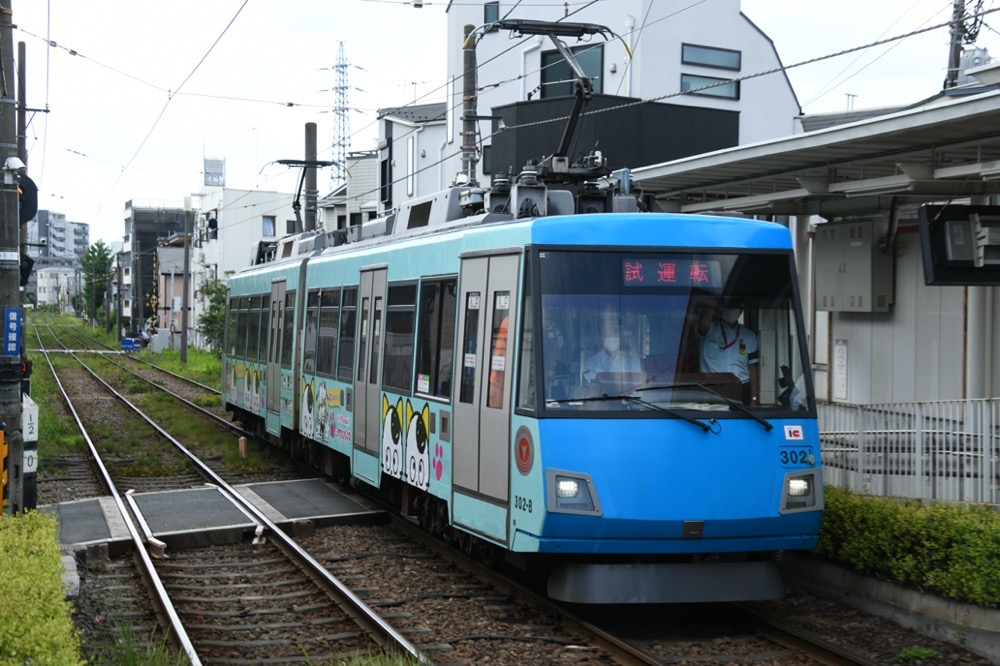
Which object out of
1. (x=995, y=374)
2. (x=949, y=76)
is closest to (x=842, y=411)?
(x=995, y=374)

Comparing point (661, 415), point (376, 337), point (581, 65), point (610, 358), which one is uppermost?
point (581, 65)

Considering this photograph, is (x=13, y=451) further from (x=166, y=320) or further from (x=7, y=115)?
(x=166, y=320)

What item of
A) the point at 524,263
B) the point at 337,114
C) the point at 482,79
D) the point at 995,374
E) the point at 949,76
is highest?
the point at 337,114

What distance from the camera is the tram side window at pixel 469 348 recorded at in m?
9.50

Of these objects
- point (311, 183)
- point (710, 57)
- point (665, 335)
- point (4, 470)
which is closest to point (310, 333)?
point (4, 470)

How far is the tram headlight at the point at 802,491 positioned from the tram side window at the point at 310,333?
854cm

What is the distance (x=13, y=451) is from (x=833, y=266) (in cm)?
914

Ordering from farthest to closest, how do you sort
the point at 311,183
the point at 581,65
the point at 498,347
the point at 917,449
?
the point at 581,65
the point at 311,183
the point at 917,449
the point at 498,347

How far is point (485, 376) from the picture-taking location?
30.1 feet

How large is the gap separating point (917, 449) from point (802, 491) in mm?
1832

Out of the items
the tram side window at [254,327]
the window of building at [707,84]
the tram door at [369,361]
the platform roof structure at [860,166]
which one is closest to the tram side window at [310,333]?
the tram door at [369,361]

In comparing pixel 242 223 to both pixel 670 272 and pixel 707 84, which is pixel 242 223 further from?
pixel 670 272

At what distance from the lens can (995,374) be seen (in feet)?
38.8

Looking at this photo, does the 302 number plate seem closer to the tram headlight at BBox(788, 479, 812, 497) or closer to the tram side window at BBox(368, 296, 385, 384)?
the tram headlight at BBox(788, 479, 812, 497)
